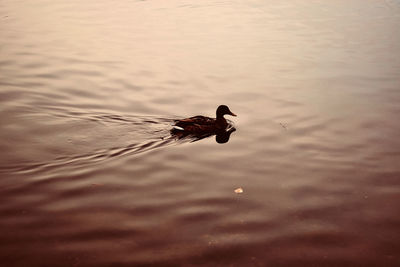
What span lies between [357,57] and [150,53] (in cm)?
705

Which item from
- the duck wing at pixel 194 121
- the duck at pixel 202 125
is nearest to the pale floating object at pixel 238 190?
the duck at pixel 202 125

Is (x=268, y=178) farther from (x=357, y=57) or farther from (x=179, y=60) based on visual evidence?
(x=357, y=57)

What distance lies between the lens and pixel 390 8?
2427 centimetres

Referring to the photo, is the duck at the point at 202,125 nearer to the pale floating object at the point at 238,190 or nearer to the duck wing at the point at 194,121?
the duck wing at the point at 194,121

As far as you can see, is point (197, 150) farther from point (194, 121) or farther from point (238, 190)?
point (238, 190)

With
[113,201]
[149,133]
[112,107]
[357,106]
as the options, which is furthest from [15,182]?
[357,106]

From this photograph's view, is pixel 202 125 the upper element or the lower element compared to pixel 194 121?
lower

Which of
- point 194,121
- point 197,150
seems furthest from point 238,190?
point 194,121

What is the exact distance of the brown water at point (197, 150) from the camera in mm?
5926

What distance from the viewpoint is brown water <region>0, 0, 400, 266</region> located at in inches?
233

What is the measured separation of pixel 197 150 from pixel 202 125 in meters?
0.76

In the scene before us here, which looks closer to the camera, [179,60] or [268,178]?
[268,178]

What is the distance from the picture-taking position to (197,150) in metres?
9.06

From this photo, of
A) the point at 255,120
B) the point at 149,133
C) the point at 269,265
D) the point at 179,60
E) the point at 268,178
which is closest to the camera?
the point at 269,265
